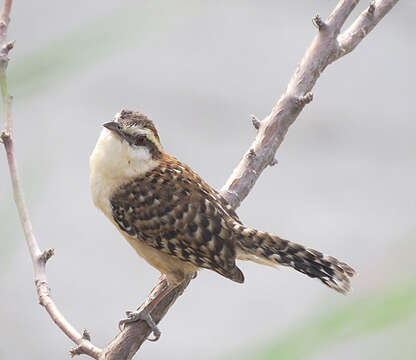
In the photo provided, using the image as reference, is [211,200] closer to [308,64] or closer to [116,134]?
[116,134]

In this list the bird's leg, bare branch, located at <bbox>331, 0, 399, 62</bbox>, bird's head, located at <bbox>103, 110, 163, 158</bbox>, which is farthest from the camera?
bare branch, located at <bbox>331, 0, 399, 62</bbox>

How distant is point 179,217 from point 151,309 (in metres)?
0.35

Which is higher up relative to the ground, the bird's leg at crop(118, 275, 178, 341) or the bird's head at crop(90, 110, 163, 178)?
the bird's head at crop(90, 110, 163, 178)

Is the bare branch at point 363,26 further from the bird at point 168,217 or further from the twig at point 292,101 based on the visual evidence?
the bird at point 168,217

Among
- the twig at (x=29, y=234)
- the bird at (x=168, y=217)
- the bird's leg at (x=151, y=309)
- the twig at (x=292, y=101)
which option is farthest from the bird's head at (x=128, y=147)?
the twig at (x=29, y=234)

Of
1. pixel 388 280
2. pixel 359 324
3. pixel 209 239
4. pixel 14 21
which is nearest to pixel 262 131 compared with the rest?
pixel 209 239

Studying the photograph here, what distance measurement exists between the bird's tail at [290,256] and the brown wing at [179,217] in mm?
70

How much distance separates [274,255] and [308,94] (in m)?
0.60

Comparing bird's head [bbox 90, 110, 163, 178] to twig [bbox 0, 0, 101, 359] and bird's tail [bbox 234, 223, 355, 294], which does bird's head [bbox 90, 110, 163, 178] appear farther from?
twig [bbox 0, 0, 101, 359]

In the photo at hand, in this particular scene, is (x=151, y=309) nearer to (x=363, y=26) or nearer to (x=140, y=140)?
(x=140, y=140)

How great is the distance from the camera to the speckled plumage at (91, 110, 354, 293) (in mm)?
2246

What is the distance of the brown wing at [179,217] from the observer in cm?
226

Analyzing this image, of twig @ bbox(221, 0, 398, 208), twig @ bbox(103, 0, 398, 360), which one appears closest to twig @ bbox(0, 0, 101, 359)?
twig @ bbox(103, 0, 398, 360)

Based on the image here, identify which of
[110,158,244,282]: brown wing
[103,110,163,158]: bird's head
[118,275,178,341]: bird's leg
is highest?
[103,110,163,158]: bird's head
